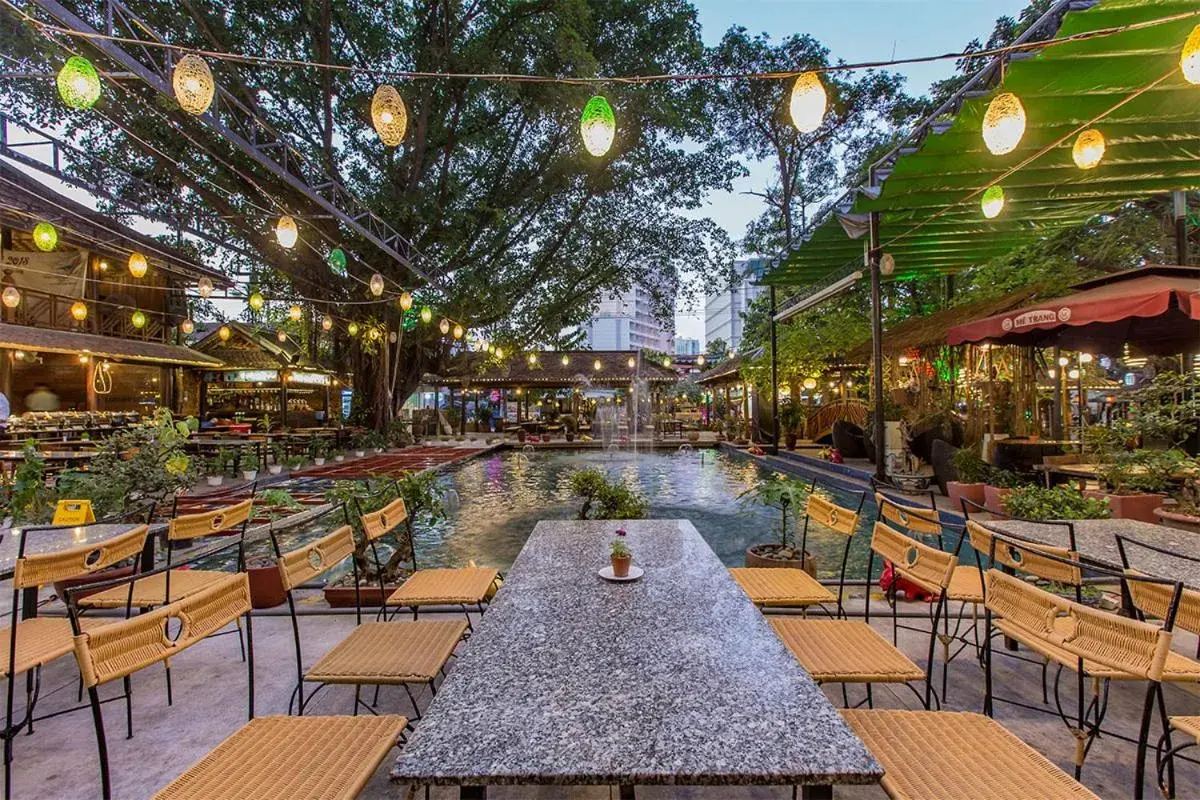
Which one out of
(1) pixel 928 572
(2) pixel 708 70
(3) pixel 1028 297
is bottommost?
(1) pixel 928 572

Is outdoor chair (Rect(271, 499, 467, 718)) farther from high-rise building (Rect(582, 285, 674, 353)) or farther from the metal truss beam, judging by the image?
high-rise building (Rect(582, 285, 674, 353))

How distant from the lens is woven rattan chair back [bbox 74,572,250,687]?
1377 mm

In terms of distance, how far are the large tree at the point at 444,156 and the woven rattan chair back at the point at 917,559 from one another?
26.2 ft

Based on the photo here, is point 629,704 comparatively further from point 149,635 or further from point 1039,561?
point 1039,561

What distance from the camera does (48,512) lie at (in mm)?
4082

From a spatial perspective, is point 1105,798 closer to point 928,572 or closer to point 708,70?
point 928,572

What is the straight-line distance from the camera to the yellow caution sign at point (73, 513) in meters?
3.15

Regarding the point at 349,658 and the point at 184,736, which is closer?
the point at 349,658

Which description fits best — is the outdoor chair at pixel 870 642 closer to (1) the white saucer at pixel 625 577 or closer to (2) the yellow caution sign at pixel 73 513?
(1) the white saucer at pixel 625 577

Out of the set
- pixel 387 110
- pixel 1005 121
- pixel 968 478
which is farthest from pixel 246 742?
pixel 968 478

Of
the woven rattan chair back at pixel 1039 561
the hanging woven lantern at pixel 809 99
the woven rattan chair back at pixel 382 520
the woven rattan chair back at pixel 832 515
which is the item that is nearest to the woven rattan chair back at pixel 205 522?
the woven rattan chair back at pixel 382 520

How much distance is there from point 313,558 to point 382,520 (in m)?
0.79

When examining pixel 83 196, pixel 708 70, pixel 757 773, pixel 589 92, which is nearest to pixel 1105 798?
pixel 757 773

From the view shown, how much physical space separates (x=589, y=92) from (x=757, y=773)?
35.1ft
